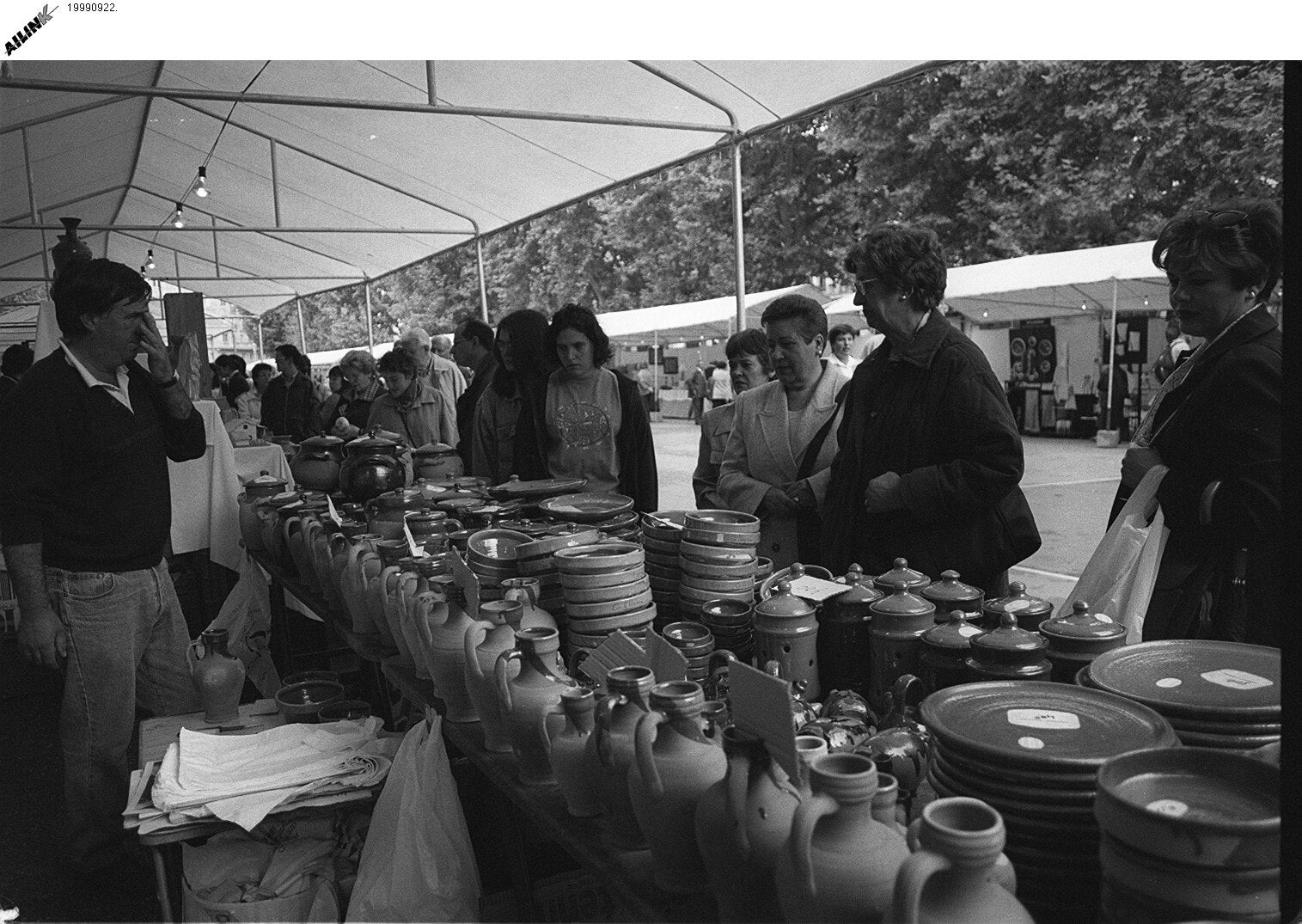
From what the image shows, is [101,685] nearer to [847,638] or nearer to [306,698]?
[306,698]

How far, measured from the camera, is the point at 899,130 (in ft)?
49.7

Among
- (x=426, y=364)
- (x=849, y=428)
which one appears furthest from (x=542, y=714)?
(x=426, y=364)

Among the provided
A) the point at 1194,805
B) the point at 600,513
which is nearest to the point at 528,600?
the point at 600,513

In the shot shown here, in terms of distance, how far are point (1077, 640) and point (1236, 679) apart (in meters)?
0.21

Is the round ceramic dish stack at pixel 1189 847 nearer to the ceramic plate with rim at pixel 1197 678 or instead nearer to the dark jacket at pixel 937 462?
the ceramic plate with rim at pixel 1197 678

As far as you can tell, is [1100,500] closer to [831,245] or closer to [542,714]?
[542,714]

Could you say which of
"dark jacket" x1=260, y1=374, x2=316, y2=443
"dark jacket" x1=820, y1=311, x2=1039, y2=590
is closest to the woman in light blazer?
"dark jacket" x1=820, y1=311, x2=1039, y2=590

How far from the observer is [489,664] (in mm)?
1612

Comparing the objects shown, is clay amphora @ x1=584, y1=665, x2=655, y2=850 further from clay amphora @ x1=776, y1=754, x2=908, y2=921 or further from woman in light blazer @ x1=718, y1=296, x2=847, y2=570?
woman in light blazer @ x1=718, y1=296, x2=847, y2=570

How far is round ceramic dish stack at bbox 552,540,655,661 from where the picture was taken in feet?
5.88

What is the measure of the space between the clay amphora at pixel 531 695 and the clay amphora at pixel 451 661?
277 millimetres

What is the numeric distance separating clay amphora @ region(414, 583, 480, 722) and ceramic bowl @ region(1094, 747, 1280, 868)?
1221 mm

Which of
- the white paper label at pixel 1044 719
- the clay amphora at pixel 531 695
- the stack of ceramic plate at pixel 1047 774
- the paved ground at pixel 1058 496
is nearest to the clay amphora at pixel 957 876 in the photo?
the stack of ceramic plate at pixel 1047 774
